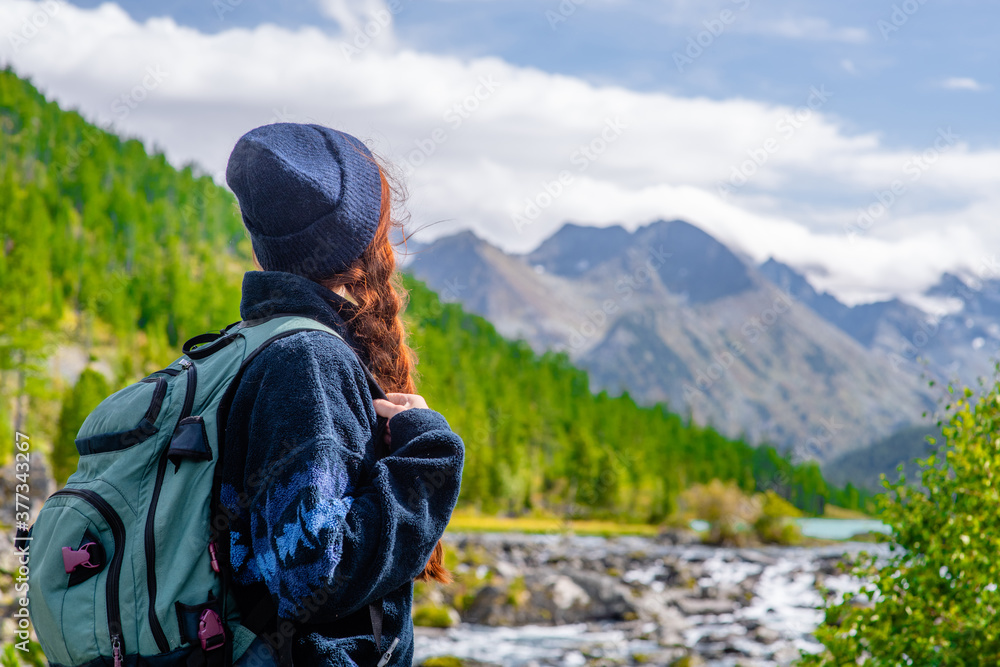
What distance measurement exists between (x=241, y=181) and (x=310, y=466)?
894mm

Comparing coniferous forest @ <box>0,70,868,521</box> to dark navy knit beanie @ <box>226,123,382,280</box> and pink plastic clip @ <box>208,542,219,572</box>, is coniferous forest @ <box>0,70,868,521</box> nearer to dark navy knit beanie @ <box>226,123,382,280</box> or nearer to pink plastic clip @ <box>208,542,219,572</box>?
Answer: dark navy knit beanie @ <box>226,123,382,280</box>

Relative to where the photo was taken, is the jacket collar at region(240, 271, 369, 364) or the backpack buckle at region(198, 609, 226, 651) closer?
the backpack buckle at region(198, 609, 226, 651)

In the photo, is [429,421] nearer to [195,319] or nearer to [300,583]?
[300,583]

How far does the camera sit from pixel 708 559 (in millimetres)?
44094

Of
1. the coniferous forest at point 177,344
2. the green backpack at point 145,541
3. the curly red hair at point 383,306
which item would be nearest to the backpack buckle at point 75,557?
the green backpack at point 145,541

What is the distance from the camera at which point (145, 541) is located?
1800mm

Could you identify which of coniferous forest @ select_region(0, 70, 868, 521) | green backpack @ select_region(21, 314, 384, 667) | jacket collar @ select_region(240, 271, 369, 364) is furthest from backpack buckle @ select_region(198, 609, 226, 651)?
coniferous forest @ select_region(0, 70, 868, 521)

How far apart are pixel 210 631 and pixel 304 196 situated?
1.15 meters

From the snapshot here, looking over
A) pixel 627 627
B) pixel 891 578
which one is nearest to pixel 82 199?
pixel 627 627

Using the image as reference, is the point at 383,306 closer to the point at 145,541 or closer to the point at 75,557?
the point at 145,541

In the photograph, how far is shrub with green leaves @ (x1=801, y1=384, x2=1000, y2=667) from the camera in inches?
204

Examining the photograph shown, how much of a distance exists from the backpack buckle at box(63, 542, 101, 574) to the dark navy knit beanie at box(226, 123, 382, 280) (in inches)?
35.5

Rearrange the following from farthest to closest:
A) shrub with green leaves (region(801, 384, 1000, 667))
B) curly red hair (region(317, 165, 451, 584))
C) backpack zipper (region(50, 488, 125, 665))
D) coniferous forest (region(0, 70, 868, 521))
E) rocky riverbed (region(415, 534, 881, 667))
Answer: coniferous forest (region(0, 70, 868, 521)) → rocky riverbed (region(415, 534, 881, 667)) → shrub with green leaves (region(801, 384, 1000, 667)) → curly red hair (region(317, 165, 451, 584)) → backpack zipper (region(50, 488, 125, 665))

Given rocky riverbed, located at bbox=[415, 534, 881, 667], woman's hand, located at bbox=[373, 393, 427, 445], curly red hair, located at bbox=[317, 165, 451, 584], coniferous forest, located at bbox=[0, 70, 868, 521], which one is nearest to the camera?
woman's hand, located at bbox=[373, 393, 427, 445]
